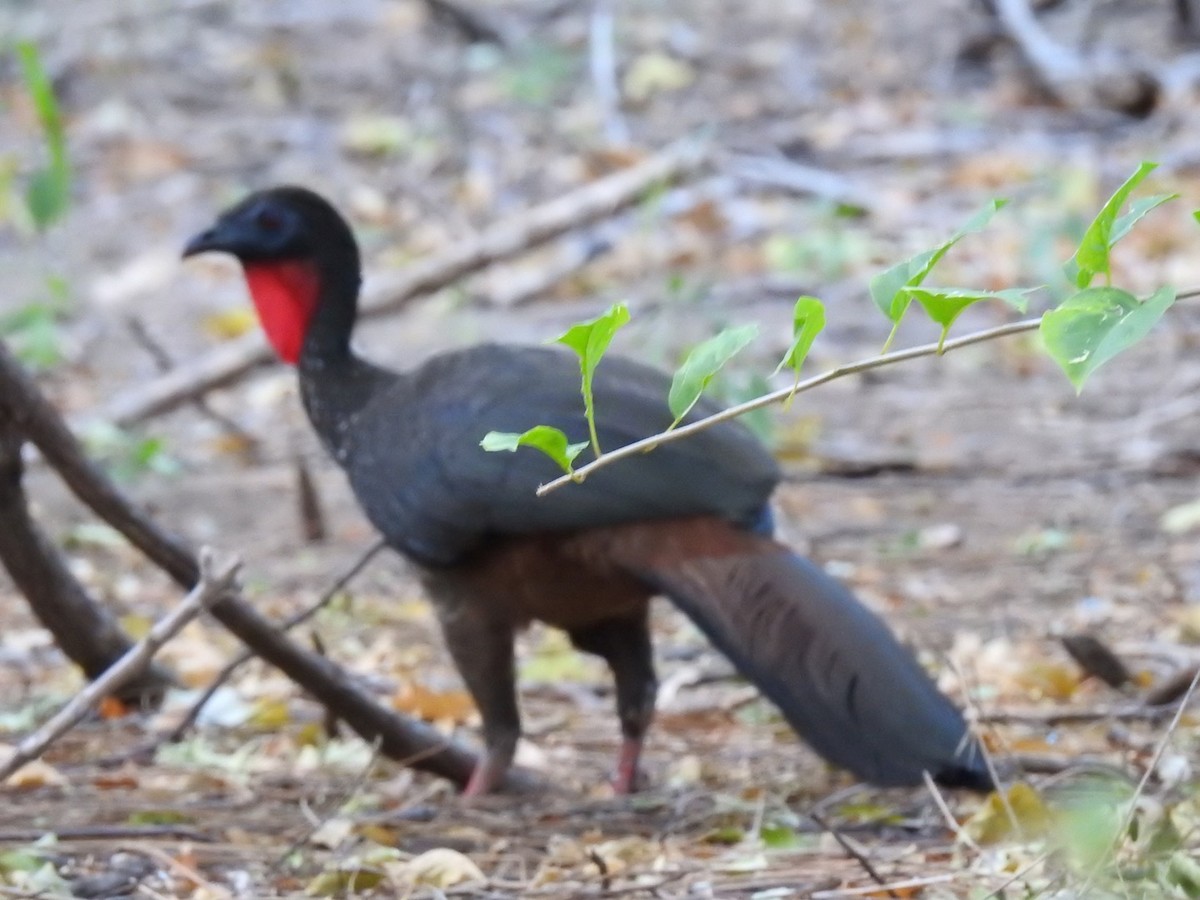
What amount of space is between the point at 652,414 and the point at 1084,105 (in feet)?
24.6

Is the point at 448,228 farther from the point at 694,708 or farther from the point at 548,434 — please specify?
the point at 548,434

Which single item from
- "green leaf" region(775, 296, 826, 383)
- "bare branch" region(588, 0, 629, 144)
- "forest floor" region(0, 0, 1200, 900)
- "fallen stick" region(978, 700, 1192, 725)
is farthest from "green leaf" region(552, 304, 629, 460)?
"bare branch" region(588, 0, 629, 144)

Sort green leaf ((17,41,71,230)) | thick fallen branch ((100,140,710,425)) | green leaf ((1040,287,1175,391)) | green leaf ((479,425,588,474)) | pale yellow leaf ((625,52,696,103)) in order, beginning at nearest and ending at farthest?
green leaf ((1040,287,1175,391)), green leaf ((479,425,588,474)), green leaf ((17,41,71,230)), thick fallen branch ((100,140,710,425)), pale yellow leaf ((625,52,696,103))

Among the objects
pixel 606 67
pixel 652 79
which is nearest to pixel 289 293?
pixel 606 67

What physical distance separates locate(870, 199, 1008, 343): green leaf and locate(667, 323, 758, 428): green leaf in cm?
12

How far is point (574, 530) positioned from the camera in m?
3.45

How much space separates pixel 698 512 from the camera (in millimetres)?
3385

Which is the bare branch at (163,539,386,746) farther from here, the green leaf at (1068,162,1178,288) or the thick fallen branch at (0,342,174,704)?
the green leaf at (1068,162,1178,288)

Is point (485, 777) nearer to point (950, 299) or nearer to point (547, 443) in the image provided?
point (547, 443)

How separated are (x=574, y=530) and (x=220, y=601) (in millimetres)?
644

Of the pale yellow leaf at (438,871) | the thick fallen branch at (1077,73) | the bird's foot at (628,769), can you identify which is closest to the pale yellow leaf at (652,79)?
the thick fallen branch at (1077,73)

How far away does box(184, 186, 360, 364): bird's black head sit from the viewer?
405 centimetres

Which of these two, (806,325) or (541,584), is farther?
(541,584)

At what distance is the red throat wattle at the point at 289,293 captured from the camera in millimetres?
4066
